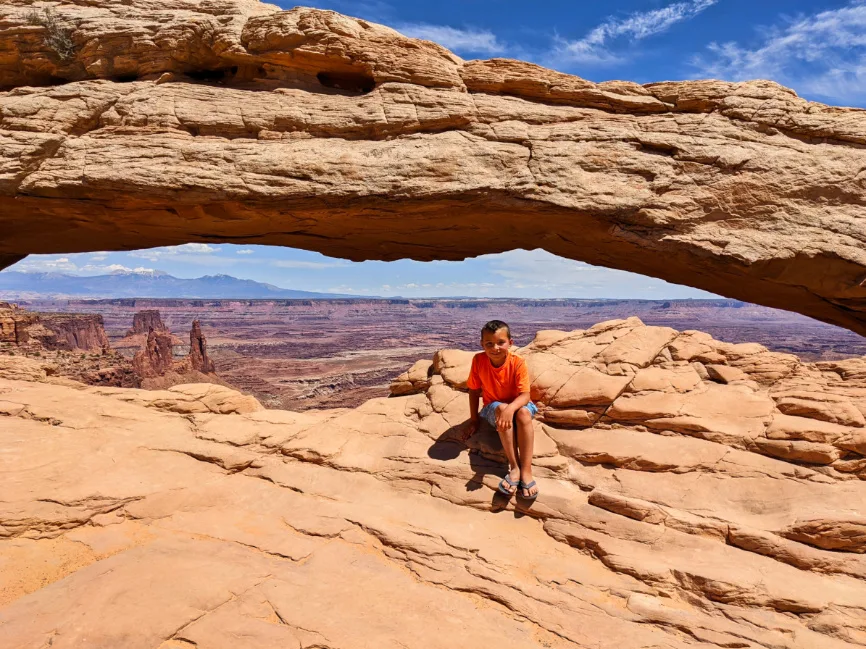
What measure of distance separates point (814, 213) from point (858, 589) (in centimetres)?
575

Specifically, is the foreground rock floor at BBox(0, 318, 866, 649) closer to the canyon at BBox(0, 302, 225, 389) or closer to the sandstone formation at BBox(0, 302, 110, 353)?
the canyon at BBox(0, 302, 225, 389)

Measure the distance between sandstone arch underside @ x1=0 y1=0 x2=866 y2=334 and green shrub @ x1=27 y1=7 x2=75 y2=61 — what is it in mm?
28

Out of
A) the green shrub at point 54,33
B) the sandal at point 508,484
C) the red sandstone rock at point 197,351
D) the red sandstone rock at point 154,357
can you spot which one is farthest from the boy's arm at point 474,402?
the red sandstone rock at point 197,351

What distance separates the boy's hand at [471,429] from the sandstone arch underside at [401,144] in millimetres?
3844

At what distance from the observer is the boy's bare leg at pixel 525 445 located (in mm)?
5664

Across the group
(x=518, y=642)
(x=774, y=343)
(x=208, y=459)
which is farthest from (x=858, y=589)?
(x=774, y=343)

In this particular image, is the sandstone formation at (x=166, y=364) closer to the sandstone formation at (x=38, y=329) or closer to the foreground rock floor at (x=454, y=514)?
the sandstone formation at (x=38, y=329)

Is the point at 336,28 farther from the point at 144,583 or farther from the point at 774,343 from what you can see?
the point at 774,343

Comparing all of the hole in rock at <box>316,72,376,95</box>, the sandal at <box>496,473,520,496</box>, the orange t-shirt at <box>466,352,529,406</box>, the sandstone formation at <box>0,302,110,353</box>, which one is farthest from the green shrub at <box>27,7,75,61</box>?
the sandstone formation at <box>0,302,110,353</box>

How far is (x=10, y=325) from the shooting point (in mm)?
40062

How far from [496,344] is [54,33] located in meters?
10.0

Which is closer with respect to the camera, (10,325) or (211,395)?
(211,395)

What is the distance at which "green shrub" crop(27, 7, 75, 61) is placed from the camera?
8734mm

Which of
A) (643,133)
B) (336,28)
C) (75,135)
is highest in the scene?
(336,28)
